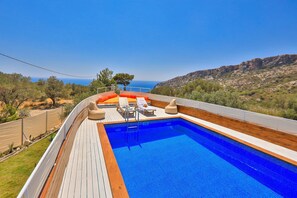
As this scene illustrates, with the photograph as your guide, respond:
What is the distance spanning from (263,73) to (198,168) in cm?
2750

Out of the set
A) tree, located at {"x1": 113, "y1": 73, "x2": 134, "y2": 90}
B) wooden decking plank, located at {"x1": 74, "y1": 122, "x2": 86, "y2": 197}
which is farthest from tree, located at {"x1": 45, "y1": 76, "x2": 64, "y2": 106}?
wooden decking plank, located at {"x1": 74, "y1": 122, "x2": 86, "y2": 197}

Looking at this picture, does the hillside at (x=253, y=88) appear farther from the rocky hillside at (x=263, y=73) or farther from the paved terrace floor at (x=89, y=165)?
the paved terrace floor at (x=89, y=165)

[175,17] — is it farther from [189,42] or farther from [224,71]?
[224,71]

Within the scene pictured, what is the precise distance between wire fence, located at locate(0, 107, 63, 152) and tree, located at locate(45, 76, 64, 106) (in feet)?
50.9

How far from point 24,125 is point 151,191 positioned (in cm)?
713

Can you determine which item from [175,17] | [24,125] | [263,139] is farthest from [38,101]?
[263,139]

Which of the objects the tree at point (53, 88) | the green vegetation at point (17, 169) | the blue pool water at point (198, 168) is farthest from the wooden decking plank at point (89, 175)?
the tree at point (53, 88)

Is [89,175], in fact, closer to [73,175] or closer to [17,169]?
[73,175]

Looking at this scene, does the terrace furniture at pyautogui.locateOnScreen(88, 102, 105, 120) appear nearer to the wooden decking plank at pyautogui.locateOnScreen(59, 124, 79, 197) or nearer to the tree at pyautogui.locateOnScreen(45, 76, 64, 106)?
the wooden decking plank at pyautogui.locateOnScreen(59, 124, 79, 197)

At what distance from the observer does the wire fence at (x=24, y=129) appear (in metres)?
6.14

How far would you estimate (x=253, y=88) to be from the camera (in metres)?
19.5

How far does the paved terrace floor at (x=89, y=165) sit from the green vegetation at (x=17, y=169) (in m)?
1.71

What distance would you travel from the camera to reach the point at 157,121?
7.91 metres

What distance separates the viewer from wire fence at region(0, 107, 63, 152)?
6.14 m
